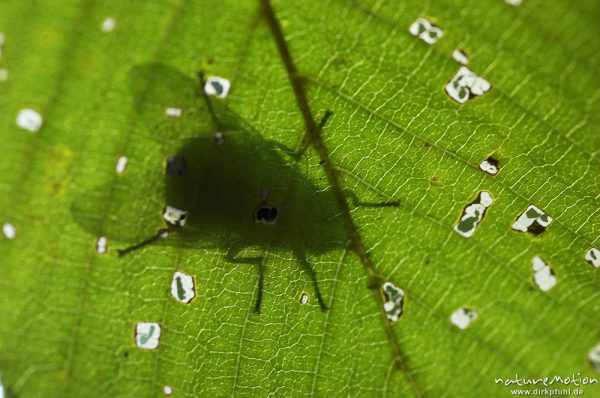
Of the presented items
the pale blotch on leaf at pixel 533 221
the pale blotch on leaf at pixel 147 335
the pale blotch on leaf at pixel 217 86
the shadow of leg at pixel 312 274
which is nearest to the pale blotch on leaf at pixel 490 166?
the pale blotch on leaf at pixel 533 221

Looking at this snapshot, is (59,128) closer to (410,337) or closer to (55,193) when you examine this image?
(55,193)

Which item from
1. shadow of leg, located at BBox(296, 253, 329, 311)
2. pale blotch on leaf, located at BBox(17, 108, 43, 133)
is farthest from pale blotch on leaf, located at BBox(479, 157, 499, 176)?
pale blotch on leaf, located at BBox(17, 108, 43, 133)

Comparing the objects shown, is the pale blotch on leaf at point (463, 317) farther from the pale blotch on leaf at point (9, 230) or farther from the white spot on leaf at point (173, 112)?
the pale blotch on leaf at point (9, 230)

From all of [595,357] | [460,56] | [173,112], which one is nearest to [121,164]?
[173,112]

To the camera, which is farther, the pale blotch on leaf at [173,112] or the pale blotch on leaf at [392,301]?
the pale blotch on leaf at [392,301]

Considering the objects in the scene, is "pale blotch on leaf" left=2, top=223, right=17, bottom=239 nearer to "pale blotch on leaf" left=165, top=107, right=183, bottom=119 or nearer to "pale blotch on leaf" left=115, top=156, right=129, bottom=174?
"pale blotch on leaf" left=115, top=156, right=129, bottom=174

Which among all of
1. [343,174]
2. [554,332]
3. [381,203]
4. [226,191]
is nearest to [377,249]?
[381,203]
